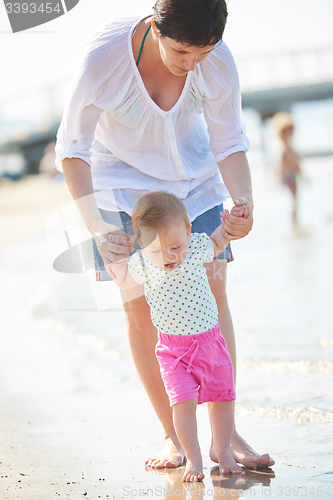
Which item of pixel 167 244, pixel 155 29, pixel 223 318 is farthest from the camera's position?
pixel 223 318

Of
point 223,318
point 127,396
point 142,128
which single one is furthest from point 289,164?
point 142,128

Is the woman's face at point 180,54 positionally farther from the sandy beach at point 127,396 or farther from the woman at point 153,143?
the sandy beach at point 127,396

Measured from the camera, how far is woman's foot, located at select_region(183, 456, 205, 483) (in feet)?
6.81

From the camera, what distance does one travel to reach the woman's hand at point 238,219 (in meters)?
2.18

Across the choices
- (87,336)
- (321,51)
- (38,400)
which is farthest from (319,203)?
(321,51)

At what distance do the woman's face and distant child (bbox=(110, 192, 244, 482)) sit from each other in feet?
1.42

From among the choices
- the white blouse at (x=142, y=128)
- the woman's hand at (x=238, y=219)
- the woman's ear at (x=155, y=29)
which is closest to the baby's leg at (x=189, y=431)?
the woman's hand at (x=238, y=219)

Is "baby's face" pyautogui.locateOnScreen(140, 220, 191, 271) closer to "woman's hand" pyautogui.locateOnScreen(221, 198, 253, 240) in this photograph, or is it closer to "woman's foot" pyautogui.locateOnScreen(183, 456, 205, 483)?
"woman's hand" pyautogui.locateOnScreen(221, 198, 253, 240)

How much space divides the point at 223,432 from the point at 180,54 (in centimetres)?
127

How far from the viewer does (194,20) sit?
1.90 meters

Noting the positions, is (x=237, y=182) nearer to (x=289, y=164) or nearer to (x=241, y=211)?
(x=241, y=211)

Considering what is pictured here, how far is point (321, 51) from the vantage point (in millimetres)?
33875

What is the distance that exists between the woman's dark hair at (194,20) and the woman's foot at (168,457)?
144 centimetres

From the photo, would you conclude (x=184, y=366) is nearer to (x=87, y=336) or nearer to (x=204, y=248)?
(x=204, y=248)
